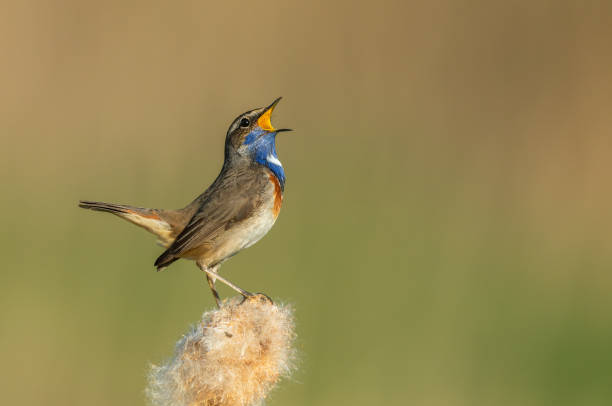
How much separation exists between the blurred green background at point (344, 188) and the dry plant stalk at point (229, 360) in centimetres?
271

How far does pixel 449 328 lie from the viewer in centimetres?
625

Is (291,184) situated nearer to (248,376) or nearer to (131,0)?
(131,0)

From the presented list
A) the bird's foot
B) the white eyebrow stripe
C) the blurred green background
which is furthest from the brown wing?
the blurred green background

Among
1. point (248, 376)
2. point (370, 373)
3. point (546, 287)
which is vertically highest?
point (248, 376)

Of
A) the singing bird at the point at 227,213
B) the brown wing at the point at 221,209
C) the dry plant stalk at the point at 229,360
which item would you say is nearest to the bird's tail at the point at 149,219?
the singing bird at the point at 227,213

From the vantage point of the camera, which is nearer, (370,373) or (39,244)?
(370,373)

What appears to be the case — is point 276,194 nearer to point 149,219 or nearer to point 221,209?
point 221,209

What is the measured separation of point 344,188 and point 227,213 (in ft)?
12.5

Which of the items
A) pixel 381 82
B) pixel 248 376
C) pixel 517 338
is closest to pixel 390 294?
pixel 517 338

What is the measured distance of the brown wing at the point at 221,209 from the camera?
134 inches

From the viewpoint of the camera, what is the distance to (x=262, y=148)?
3.82 m

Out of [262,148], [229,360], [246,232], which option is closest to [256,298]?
[229,360]

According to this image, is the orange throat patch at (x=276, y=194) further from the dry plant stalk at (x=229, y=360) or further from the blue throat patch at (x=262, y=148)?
the dry plant stalk at (x=229, y=360)

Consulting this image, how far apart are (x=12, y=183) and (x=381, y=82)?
3.73m
